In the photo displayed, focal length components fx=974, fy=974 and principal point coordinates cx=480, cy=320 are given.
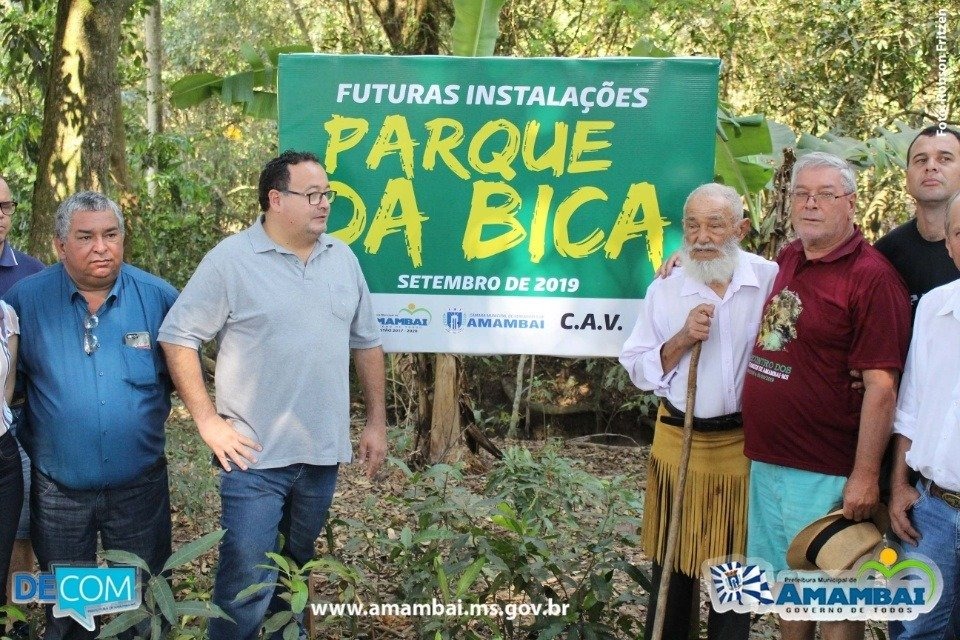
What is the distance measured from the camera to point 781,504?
3111mm

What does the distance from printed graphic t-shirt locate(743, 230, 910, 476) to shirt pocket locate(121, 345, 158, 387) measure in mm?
1997

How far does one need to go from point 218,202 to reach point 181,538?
8.24 metres

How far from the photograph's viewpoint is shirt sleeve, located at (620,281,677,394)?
3.37 metres

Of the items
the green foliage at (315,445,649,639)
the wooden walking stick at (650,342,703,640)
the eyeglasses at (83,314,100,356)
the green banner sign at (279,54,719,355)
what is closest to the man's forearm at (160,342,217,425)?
the eyeglasses at (83,314,100,356)

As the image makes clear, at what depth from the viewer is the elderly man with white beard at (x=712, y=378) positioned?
3.30 meters

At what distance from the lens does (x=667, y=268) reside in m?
3.52

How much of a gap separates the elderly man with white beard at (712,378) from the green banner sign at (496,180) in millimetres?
492

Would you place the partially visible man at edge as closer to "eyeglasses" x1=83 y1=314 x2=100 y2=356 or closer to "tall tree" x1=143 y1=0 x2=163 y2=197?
"eyeglasses" x1=83 y1=314 x2=100 y2=356

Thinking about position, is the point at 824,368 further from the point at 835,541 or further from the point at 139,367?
the point at 139,367

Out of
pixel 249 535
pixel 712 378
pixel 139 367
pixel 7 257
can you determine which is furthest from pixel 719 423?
pixel 7 257

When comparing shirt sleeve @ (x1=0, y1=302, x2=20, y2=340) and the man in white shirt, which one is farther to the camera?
shirt sleeve @ (x1=0, y1=302, x2=20, y2=340)

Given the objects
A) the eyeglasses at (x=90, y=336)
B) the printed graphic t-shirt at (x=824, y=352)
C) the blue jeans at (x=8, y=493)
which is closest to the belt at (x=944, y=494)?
the printed graphic t-shirt at (x=824, y=352)

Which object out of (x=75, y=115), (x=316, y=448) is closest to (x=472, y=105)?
(x=316, y=448)

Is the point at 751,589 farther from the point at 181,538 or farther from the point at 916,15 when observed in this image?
the point at 916,15
